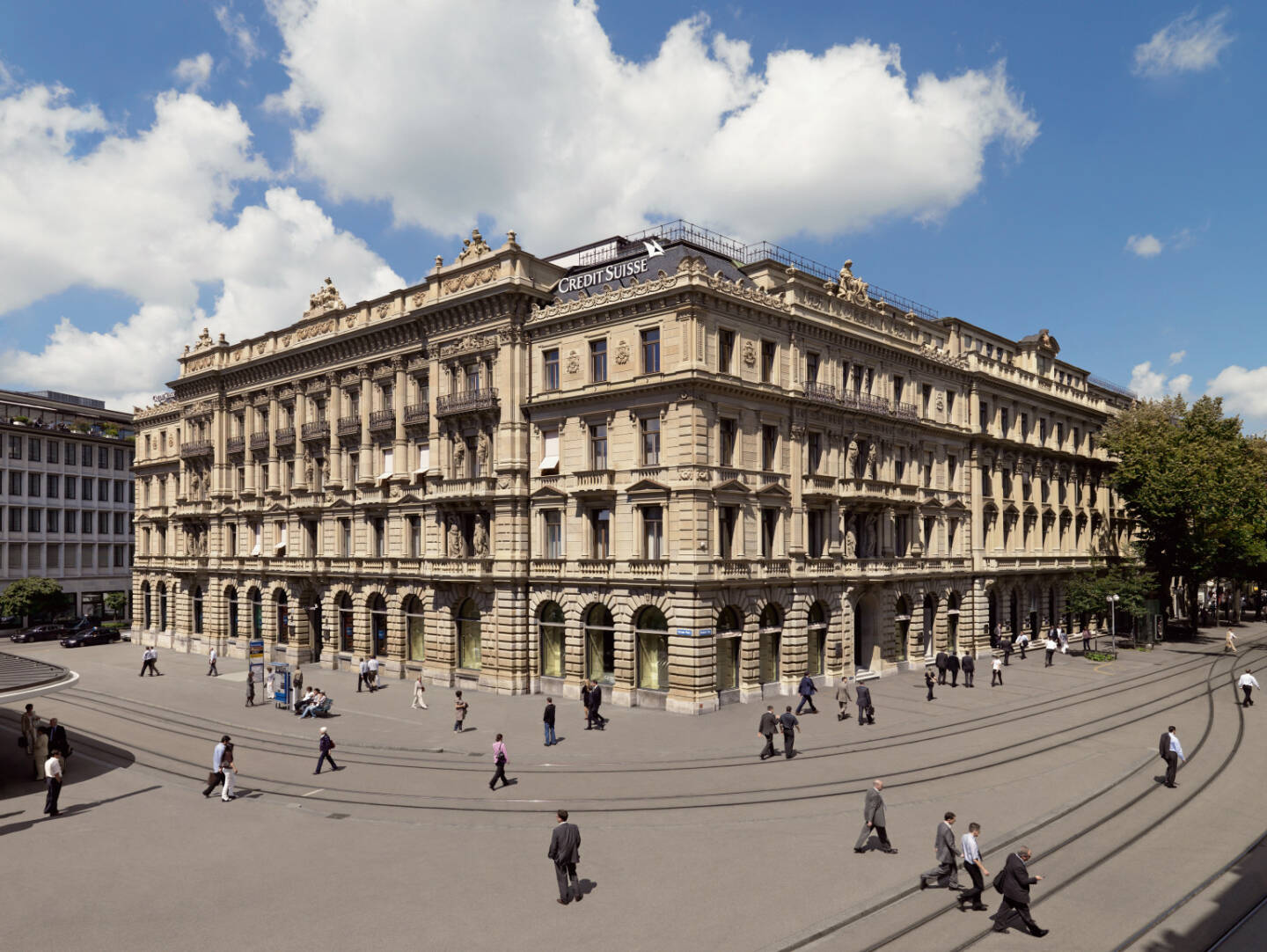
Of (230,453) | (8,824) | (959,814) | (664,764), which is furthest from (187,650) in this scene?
(959,814)

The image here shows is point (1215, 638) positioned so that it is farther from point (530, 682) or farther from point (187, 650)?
point (187, 650)

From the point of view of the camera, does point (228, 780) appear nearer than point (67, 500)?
Yes

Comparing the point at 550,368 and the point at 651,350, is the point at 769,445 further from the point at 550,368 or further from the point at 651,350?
the point at 550,368

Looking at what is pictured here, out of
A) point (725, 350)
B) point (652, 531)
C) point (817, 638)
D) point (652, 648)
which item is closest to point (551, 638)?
point (652, 648)

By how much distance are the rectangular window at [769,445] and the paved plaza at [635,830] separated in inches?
472

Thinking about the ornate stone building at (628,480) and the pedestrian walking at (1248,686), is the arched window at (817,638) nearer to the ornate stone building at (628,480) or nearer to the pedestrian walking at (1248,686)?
the ornate stone building at (628,480)

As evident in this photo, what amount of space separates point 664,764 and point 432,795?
26.1ft

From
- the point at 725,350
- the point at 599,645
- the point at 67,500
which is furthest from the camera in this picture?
the point at 67,500

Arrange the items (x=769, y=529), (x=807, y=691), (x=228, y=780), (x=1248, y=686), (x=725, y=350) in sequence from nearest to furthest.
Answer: (x=228, y=780) < (x=807, y=691) < (x=1248, y=686) < (x=725, y=350) < (x=769, y=529)

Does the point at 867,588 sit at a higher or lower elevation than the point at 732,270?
lower

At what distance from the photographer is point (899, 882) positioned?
1777cm

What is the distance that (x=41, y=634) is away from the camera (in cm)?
7219

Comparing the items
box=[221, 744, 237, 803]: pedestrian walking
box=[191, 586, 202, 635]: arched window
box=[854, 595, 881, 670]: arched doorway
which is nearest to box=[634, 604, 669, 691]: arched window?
box=[854, 595, 881, 670]: arched doorway

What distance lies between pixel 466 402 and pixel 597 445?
8454mm
